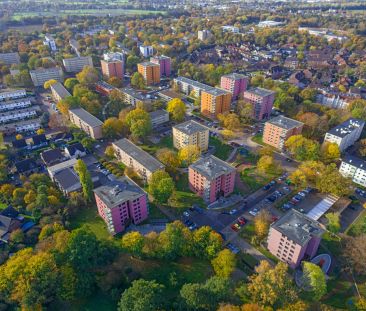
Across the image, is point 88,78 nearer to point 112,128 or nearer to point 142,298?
point 112,128

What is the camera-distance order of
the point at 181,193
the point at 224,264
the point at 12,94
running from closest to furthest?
1. the point at 224,264
2. the point at 181,193
3. the point at 12,94

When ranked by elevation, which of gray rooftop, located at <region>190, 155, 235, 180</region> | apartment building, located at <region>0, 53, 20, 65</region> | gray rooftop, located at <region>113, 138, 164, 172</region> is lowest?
gray rooftop, located at <region>113, 138, 164, 172</region>

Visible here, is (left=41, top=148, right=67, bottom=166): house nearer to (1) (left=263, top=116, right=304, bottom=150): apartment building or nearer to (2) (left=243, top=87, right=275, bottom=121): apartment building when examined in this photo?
(1) (left=263, top=116, right=304, bottom=150): apartment building

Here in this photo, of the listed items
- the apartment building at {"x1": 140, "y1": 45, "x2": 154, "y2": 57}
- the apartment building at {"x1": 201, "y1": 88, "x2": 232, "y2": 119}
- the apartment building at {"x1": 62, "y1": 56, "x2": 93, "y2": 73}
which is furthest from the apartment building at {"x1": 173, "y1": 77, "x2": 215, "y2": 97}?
the apartment building at {"x1": 140, "y1": 45, "x2": 154, "y2": 57}

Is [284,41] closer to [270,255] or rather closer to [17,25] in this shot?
[270,255]

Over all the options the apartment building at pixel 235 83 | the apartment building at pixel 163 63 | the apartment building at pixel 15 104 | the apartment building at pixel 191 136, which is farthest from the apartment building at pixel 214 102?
the apartment building at pixel 15 104

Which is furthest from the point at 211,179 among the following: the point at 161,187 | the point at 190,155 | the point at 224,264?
the point at 224,264
